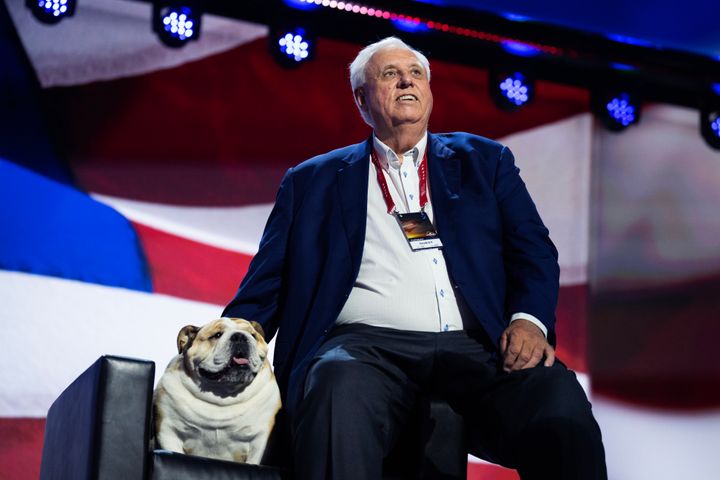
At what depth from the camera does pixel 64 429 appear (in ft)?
7.20

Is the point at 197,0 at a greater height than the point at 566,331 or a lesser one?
greater

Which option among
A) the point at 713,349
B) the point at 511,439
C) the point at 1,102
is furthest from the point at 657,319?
the point at 1,102

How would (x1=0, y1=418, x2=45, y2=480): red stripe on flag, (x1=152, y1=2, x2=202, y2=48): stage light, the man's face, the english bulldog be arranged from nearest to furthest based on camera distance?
1. the english bulldog
2. the man's face
3. (x1=0, y1=418, x2=45, y2=480): red stripe on flag
4. (x1=152, y1=2, x2=202, y2=48): stage light

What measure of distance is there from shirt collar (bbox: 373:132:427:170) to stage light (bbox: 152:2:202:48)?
145 centimetres

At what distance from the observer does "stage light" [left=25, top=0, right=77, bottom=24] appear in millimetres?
3559

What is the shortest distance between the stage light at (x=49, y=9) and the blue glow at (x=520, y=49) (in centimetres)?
176

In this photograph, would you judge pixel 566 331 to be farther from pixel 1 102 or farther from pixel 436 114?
pixel 1 102

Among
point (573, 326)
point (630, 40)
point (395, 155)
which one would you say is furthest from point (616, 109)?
point (395, 155)

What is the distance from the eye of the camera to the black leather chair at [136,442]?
1933mm

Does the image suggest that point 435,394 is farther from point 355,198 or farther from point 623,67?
point 623,67

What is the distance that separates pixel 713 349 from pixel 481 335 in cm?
241

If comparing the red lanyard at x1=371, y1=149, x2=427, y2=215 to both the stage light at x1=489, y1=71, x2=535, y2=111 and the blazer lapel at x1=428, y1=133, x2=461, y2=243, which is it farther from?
the stage light at x1=489, y1=71, x2=535, y2=111

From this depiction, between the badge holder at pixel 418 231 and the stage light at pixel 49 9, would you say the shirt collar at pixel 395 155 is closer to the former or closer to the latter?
the badge holder at pixel 418 231

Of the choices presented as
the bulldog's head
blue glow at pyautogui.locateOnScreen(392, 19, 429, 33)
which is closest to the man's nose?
the bulldog's head
